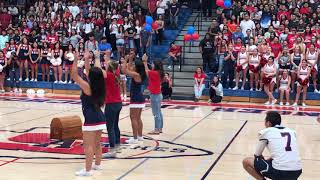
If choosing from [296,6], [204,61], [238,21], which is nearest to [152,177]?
[204,61]

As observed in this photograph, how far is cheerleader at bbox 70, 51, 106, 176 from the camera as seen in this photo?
805cm

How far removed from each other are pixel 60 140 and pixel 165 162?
9.23 ft

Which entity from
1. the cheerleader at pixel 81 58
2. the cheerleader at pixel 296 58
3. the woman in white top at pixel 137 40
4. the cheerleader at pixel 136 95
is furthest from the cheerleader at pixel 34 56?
the cheerleader at pixel 136 95

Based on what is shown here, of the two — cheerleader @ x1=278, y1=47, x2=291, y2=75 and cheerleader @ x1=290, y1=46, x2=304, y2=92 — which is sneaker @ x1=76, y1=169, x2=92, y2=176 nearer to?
cheerleader @ x1=278, y1=47, x2=291, y2=75

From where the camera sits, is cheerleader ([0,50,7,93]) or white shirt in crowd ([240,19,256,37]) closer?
white shirt in crowd ([240,19,256,37])

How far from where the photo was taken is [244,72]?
822 inches

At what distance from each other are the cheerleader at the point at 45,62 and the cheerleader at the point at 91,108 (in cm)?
1520

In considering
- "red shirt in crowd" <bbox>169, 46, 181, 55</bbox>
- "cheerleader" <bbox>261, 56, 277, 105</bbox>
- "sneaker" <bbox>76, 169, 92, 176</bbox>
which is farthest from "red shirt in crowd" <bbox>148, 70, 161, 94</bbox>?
"red shirt in crowd" <bbox>169, 46, 181, 55</bbox>

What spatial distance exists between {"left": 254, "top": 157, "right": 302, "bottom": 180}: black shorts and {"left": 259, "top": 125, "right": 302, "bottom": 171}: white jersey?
0.05 meters

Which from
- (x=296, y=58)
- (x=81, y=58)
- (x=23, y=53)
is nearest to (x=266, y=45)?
(x=296, y=58)

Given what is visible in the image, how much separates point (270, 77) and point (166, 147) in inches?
386

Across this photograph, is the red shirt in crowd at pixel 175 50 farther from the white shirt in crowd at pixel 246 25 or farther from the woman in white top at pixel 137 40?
the white shirt in crowd at pixel 246 25

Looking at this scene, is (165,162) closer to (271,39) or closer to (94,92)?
(94,92)

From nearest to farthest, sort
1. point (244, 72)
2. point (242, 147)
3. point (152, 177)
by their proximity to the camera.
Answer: point (152, 177), point (242, 147), point (244, 72)
